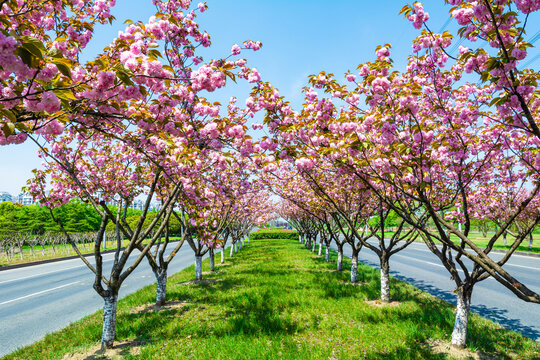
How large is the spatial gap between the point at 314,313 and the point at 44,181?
7459mm

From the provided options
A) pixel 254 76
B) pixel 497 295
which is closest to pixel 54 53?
pixel 254 76

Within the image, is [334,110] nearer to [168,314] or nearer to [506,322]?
[168,314]

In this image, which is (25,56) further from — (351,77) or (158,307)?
(158,307)

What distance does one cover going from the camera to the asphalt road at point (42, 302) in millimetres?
6574

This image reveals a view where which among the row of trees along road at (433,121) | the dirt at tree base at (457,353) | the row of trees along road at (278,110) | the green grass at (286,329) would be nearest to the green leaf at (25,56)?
the row of trees along road at (278,110)

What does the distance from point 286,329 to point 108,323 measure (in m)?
3.60

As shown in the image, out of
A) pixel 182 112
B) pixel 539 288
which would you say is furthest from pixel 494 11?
pixel 539 288

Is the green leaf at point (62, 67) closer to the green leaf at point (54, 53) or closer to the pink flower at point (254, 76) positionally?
the green leaf at point (54, 53)

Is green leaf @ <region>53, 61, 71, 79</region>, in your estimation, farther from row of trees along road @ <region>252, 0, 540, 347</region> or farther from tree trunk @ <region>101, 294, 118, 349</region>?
tree trunk @ <region>101, 294, 118, 349</region>

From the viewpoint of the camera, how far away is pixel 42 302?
9.27 meters

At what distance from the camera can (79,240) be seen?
119 ft

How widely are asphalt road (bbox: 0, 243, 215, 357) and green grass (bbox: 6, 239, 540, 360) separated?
3.13 ft

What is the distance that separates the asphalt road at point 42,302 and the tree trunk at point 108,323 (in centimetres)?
228

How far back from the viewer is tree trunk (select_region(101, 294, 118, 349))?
16.5ft
